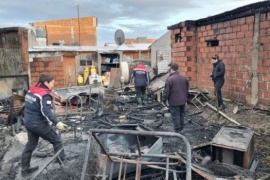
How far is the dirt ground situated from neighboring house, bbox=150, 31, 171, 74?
26.2 feet

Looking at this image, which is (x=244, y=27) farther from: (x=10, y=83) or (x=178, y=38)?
(x=10, y=83)

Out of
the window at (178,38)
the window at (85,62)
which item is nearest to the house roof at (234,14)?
the window at (178,38)

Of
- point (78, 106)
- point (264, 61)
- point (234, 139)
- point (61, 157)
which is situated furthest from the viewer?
point (78, 106)

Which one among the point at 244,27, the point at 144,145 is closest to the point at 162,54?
the point at 244,27

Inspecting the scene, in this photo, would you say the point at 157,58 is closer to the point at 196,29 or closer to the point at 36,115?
the point at 196,29

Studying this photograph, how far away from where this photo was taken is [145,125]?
7.09m

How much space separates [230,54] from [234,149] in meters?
4.50

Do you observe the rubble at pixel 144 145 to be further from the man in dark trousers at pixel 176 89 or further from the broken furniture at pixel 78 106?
the man in dark trousers at pixel 176 89

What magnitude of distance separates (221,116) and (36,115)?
196 inches

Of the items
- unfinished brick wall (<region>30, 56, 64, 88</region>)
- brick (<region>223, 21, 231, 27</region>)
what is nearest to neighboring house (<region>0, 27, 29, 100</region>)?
unfinished brick wall (<region>30, 56, 64, 88</region>)

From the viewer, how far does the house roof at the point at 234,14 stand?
21.6 ft

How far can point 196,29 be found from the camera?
963cm

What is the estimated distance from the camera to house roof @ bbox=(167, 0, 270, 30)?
6.58 meters

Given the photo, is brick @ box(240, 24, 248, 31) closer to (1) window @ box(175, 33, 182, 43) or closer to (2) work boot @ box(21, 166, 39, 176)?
(1) window @ box(175, 33, 182, 43)
